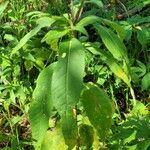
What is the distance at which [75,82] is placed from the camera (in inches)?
61.3

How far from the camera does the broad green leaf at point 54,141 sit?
193cm

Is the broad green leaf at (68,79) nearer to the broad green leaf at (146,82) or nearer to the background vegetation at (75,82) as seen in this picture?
the background vegetation at (75,82)

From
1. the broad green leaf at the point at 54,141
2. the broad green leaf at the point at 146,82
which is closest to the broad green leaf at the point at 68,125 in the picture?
the broad green leaf at the point at 54,141

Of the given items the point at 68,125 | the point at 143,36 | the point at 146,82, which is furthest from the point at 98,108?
the point at 143,36

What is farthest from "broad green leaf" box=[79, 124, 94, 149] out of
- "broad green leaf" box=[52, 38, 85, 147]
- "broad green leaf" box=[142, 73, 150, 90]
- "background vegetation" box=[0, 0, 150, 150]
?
"broad green leaf" box=[142, 73, 150, 90]

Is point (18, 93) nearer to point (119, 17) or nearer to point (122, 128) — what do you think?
point (122, 128)

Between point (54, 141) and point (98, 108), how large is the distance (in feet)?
0.98

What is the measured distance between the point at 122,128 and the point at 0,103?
1029 mm

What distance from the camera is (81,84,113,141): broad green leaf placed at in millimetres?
1789

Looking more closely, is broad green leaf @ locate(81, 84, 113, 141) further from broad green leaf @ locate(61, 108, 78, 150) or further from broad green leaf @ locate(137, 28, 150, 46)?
broad green leaf @ locate(137, 28, 150, 46)

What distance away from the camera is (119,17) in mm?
3789

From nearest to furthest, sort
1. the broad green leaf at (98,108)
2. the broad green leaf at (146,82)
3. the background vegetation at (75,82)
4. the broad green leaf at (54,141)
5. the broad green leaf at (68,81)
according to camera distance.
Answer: the broad green leaf at (68,81) < the background vegetation at (75,82) < the broad green leaf at (98,108) < the broad green leaf at (54,141) < the broad green leaf at (146,82)

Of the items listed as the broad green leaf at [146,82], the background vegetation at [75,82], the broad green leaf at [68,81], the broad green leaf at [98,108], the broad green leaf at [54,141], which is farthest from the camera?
the broad green leaf at [146,82]

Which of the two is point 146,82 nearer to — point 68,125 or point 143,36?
point 143,36
